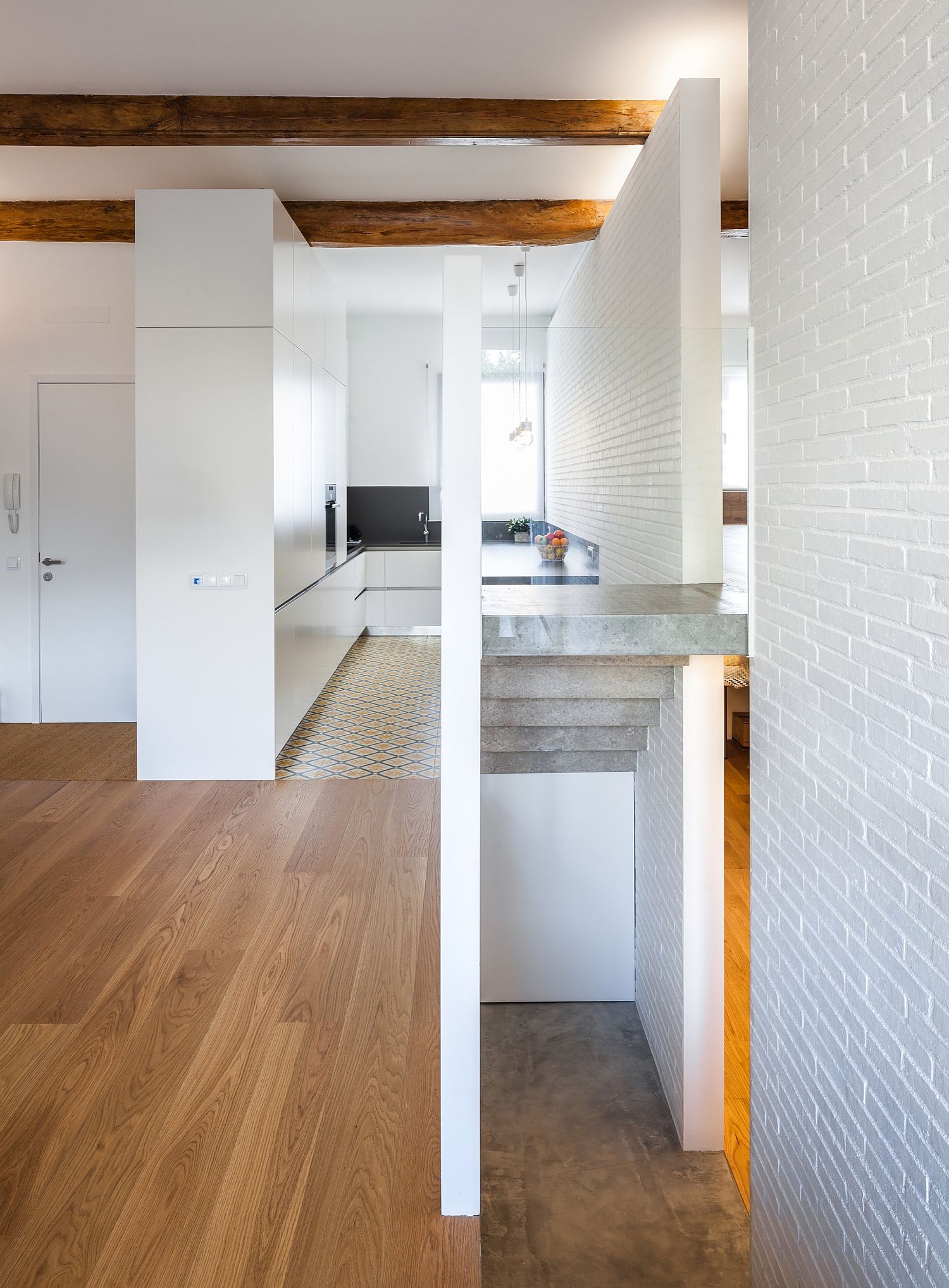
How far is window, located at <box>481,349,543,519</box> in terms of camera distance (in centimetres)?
252

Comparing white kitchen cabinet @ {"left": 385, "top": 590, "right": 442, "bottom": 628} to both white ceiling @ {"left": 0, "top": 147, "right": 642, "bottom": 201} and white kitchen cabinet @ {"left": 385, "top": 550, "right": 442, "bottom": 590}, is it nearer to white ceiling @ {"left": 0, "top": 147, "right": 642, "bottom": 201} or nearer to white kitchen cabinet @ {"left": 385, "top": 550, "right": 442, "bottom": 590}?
white kitchen cabinet @ {"left": 385, "top": 550, "right": 442, "bottom": 590}

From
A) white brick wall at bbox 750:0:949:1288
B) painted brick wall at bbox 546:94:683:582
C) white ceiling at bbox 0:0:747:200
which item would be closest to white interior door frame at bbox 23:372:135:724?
white ceiling at bbox 0:0:747:200

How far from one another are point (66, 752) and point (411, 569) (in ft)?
13.2

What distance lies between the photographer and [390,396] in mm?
9492

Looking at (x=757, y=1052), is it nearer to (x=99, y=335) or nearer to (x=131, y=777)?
(x=131, y=777)

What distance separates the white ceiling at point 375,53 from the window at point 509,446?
1.92 metres

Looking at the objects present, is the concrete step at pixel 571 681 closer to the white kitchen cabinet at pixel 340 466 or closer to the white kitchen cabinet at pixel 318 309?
the white kitchen cabinet at pixel 318 309

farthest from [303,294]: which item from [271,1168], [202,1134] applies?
[271,1168]

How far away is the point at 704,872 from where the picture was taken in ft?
10.9

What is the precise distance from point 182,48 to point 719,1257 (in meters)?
4.63

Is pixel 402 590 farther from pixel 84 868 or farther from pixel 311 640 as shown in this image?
pixel 84 868

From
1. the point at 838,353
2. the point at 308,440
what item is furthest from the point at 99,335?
the point at 838,353

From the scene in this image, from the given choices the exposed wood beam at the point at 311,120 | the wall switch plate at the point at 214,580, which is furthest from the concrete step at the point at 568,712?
the exposed wood beam at the point at 311,120

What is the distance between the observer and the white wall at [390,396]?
9.40 meters
